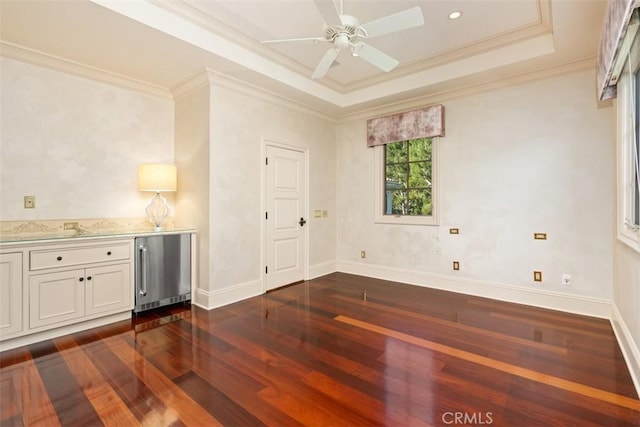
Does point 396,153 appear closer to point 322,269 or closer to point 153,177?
point 322,269

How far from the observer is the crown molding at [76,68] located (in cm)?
301

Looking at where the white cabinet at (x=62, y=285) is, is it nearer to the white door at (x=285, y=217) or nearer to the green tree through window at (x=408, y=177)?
the white door at (x=285, y=217)

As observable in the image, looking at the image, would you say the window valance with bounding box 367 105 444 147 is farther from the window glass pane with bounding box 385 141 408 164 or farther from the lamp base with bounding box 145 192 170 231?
the lamp base with bounding box 145 192 170 231

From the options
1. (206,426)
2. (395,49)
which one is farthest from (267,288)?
(395,49)

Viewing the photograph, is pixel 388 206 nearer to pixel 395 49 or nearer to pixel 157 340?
pixel 395 49

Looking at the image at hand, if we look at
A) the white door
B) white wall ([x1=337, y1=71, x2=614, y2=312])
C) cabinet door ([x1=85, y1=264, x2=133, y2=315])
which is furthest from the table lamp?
white wall ([x1=337, y1=71, x2=614, y2=312])

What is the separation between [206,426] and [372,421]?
0.92 meters

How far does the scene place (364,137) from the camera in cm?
520

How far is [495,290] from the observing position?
391 centimetres

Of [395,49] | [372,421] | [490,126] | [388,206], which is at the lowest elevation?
[372,421]

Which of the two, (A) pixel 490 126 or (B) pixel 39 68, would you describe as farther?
(A) pixel 490 126

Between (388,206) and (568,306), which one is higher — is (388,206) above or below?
above

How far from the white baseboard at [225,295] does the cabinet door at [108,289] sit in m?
0.73

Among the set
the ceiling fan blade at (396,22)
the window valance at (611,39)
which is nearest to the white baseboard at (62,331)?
the ceiling fan blade at (396,22)
